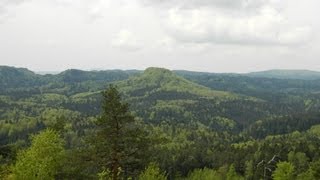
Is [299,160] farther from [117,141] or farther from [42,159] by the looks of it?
[117,141]

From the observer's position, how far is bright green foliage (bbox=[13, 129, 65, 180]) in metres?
48.5

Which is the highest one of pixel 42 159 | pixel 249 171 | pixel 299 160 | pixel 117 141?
pixel 117 141

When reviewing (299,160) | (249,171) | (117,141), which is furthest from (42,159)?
(299,160)

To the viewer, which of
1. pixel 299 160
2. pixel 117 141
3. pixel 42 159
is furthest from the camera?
pixel 299 160

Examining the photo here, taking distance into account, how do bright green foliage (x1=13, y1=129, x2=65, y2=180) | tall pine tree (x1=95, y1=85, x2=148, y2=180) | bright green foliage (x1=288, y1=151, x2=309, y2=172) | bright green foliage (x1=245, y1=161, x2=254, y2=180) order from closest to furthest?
tall pine tree (x1=95, y1=85, x2=148, y2=180) < bright green foliage (x1=13, y1=129, x2=65, y2=180) < bright green foliage (x1=245, y1=161, x2=254, y2=180) < bright green foliage (x1=288, y1=151, x2=309, y2=172)

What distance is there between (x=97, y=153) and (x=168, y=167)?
16141 centimetres

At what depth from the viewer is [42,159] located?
160ft

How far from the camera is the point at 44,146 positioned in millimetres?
49688

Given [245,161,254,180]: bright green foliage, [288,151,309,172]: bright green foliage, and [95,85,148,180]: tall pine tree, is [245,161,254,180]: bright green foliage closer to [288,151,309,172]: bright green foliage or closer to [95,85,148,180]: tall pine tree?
[288,151,309,172]: bright green foliage

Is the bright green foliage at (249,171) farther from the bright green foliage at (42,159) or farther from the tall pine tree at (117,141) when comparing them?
the tall pine tree at (117,141)

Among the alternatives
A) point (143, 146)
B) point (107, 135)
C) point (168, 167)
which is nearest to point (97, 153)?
point (107, 135)

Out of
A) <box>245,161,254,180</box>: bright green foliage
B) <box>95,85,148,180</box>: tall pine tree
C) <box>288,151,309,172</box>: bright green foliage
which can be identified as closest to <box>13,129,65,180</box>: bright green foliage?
<box>95,85,148,180</box>: tall pine tree

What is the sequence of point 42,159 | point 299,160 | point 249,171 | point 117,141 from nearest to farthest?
point 117,141 < point 42,159 < point 249,171 < point 299,160

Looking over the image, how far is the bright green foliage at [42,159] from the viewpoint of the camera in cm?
4847
